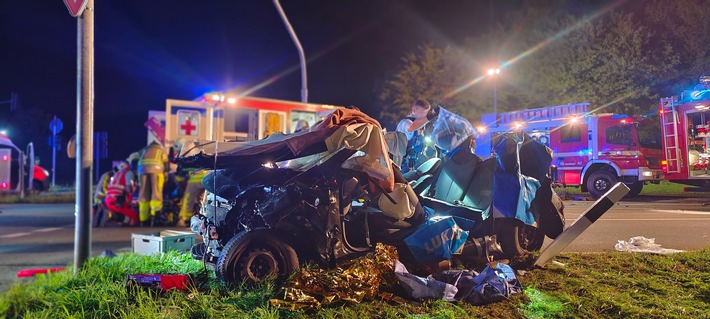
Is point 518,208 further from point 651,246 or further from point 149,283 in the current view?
Answer: point 149,283

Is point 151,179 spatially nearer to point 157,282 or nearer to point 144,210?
point 144,210

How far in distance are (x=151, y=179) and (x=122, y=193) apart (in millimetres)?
1119

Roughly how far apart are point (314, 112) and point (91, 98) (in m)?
7.76

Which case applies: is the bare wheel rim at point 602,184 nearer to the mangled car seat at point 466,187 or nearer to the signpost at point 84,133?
the mangled car seat at point 466,187

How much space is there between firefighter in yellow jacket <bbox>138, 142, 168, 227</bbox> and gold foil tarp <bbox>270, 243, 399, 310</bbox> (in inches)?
278

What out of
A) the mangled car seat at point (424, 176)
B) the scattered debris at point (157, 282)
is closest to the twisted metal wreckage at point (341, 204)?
the mangled car seat at point (424, 176)

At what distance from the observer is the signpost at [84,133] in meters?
5.73

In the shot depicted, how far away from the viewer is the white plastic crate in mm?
6636

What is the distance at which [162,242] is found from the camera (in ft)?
21.7

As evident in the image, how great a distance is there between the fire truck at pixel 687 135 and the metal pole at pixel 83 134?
273 inches

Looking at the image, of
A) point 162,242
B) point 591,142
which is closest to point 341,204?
point 162,242

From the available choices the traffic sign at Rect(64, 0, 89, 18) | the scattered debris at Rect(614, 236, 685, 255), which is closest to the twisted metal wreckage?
the scattered debris at Rect(614, 236, 685, 255)

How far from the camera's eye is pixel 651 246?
239 inches

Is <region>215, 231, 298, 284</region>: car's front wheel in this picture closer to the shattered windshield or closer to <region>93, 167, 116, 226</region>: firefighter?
the shattered windshield
